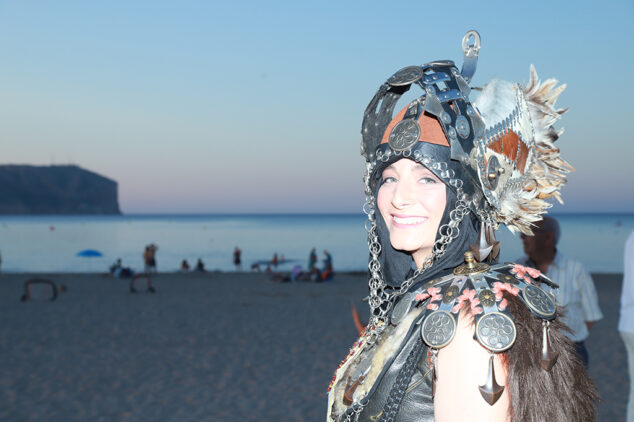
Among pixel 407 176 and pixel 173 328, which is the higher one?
pixel 407 176

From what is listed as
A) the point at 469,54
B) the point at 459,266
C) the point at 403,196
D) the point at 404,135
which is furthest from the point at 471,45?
the point at 459,266

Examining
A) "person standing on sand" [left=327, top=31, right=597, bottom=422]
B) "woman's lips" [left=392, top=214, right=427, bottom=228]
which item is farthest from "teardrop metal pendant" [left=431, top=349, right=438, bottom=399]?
"woman's lips" [left=392, top=214, right=427, bottom=228]

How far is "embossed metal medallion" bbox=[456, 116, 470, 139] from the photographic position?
1.99 metres

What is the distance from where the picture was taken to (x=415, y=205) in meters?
2.09

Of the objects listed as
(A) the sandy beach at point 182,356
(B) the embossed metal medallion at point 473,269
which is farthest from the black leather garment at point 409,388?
(A) the sandy beach at point 182,356

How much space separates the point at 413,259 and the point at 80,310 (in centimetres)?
1620

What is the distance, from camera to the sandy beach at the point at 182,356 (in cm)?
802

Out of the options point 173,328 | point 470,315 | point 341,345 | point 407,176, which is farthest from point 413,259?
point 173,328

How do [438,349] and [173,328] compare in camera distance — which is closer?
[438,349]

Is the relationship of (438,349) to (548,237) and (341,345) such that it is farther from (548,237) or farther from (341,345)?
(341,345)

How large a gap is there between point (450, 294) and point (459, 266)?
0.21 meters

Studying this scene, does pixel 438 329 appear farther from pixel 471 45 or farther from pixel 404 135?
pixel 471 45

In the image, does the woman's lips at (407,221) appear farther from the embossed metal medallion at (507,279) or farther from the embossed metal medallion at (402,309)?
the embossed metal medallion at (507,279)

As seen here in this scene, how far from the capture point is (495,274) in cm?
187
